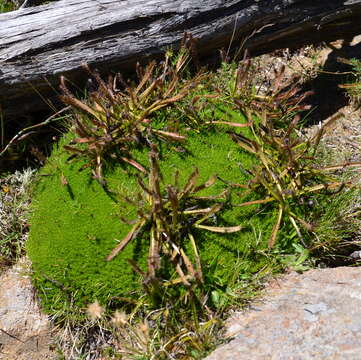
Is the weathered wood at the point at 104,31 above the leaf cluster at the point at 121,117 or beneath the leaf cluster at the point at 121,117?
above

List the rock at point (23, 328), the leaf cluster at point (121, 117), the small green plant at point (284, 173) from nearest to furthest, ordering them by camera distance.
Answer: the rock at point (23, 328) < the small green plant at point (284, 173) < the leaf cluster at point (121, 117)

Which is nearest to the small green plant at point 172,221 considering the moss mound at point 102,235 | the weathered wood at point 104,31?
the moss mound at point 102,235

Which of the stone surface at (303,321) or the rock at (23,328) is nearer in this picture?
the stone surface at (303,321)

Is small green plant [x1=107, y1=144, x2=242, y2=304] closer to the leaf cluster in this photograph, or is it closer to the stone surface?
the leaf cluster

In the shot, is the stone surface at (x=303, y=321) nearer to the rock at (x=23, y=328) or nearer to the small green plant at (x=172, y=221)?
the small green plant at (x=172, y=221)

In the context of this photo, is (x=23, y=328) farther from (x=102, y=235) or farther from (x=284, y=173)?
(x=284, y=173)

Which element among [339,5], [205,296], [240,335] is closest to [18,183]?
[205,296]

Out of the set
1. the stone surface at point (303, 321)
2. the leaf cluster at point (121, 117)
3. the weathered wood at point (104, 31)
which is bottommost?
the stone surface at point (303, 321)
